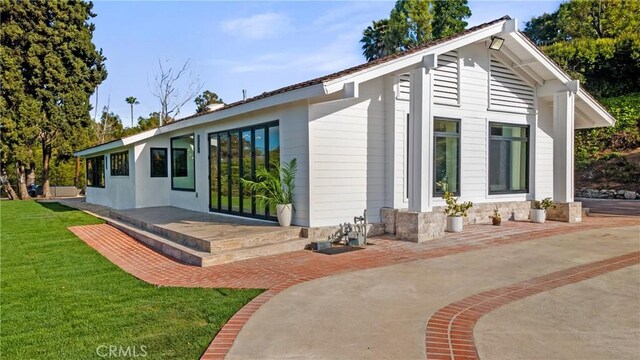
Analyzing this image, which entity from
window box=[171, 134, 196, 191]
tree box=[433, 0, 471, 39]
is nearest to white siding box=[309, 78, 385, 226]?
window box=[171, 134, 196, 191]

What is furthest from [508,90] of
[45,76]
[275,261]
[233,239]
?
[45,76]

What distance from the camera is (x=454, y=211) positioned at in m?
9.47

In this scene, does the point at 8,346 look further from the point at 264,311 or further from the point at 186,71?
Answer: the point at 186,71

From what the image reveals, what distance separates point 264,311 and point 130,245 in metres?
5.66

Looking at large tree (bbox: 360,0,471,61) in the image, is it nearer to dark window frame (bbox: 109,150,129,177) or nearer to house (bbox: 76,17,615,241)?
house (bbox: 76,17,615,241)

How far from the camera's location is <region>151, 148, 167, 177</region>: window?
14.2 metres

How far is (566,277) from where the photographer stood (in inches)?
218

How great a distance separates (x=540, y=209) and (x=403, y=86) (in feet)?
16.2

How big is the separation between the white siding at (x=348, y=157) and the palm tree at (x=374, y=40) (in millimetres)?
27617

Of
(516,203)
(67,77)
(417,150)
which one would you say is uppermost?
(67,77)

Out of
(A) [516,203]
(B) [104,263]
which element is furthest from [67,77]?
(A) [516,203]

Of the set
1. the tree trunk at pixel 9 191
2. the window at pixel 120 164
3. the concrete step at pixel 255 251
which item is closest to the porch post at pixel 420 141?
the concrete step at pixel 255 251

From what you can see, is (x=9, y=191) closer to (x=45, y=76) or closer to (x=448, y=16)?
(x=45, y=76)

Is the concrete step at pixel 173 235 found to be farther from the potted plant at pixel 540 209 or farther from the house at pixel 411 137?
the potted plant at pixel 540 209
